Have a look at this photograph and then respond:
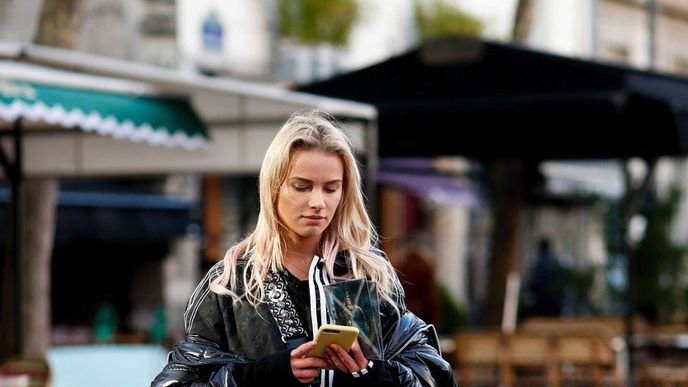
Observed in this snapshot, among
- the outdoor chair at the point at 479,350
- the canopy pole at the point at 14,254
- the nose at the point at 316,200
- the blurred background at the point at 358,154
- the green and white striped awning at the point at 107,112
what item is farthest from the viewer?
the outdoor chair at the point at 479,350

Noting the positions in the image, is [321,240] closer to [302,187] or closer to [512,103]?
[302,187]

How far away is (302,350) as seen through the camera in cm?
315

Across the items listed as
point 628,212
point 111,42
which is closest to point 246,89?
point 628,212

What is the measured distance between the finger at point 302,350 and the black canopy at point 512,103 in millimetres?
8654

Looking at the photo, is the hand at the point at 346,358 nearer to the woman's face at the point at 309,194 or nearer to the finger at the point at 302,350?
the finger at the point at 302,350

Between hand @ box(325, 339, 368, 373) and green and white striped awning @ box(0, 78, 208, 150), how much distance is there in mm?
5226

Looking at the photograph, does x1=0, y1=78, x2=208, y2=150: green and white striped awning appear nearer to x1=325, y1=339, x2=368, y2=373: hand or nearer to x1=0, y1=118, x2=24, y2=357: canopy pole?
x1=0, y1=118, x2=24, y2=357: canopy pole

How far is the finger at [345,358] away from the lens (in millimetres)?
3150

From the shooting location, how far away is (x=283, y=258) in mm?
3434

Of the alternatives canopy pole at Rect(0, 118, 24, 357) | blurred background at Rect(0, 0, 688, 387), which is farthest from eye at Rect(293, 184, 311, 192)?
canopy pole at Rect(0, 118, 24, 357)

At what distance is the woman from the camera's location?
333cm

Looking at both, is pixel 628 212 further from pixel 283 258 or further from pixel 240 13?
pixel 240 13

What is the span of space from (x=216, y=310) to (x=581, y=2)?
31.8 m

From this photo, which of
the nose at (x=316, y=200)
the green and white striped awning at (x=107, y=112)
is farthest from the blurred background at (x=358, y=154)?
the nose at (x=316, y=200)
